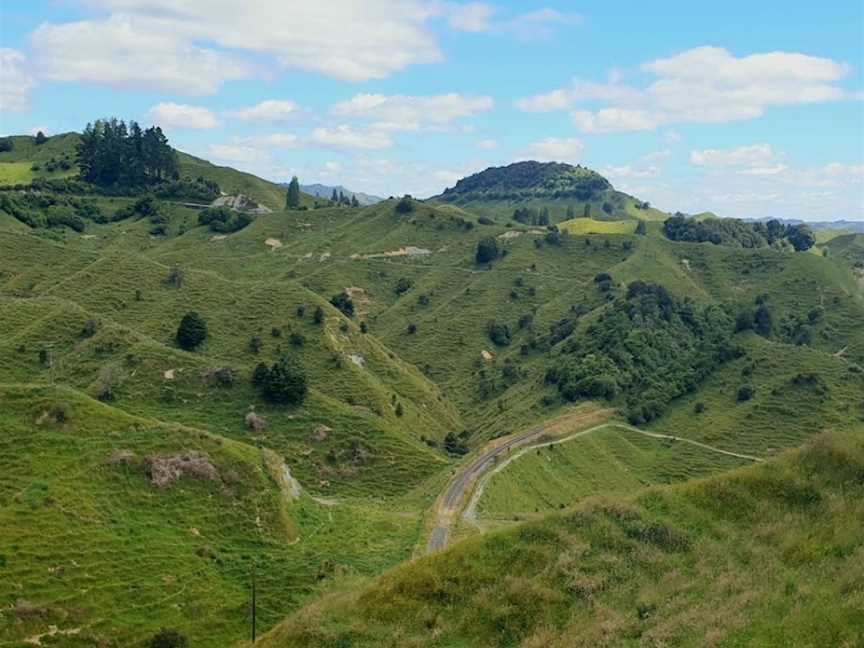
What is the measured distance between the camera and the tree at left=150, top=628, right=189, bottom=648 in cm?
4528

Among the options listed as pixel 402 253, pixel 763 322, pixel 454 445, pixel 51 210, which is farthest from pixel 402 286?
pixel 51 210

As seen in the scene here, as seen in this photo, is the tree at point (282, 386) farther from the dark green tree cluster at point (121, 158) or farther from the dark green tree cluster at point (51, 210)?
the dark green tree cluster at point (121, 158)

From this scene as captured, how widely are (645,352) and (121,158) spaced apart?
141 meters

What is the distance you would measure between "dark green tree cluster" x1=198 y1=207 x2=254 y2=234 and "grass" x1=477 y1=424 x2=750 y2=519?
10424cm

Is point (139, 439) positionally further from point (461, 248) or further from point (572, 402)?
point (461, 248)

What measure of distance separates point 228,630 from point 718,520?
30893 millimetres

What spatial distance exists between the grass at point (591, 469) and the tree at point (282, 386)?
2407 cm

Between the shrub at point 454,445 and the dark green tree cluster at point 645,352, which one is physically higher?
the dark green tree cluster at point 645,352

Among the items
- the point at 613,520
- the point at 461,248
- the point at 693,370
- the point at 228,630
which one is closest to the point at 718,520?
the point at 613,520

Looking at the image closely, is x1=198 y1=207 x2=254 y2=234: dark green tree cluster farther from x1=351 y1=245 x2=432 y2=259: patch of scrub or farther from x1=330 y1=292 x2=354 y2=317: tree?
x1=330 y1=292 x2=354 y2=317: tree

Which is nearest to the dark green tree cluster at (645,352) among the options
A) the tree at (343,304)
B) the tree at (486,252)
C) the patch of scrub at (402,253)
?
the tree at (486,252)

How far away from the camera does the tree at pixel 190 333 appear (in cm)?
9938

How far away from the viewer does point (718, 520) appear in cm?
4153

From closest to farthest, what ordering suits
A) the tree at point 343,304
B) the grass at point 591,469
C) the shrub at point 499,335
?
the grass at point 591,469
the shrub at point 499,335
the tree at point 343,304
